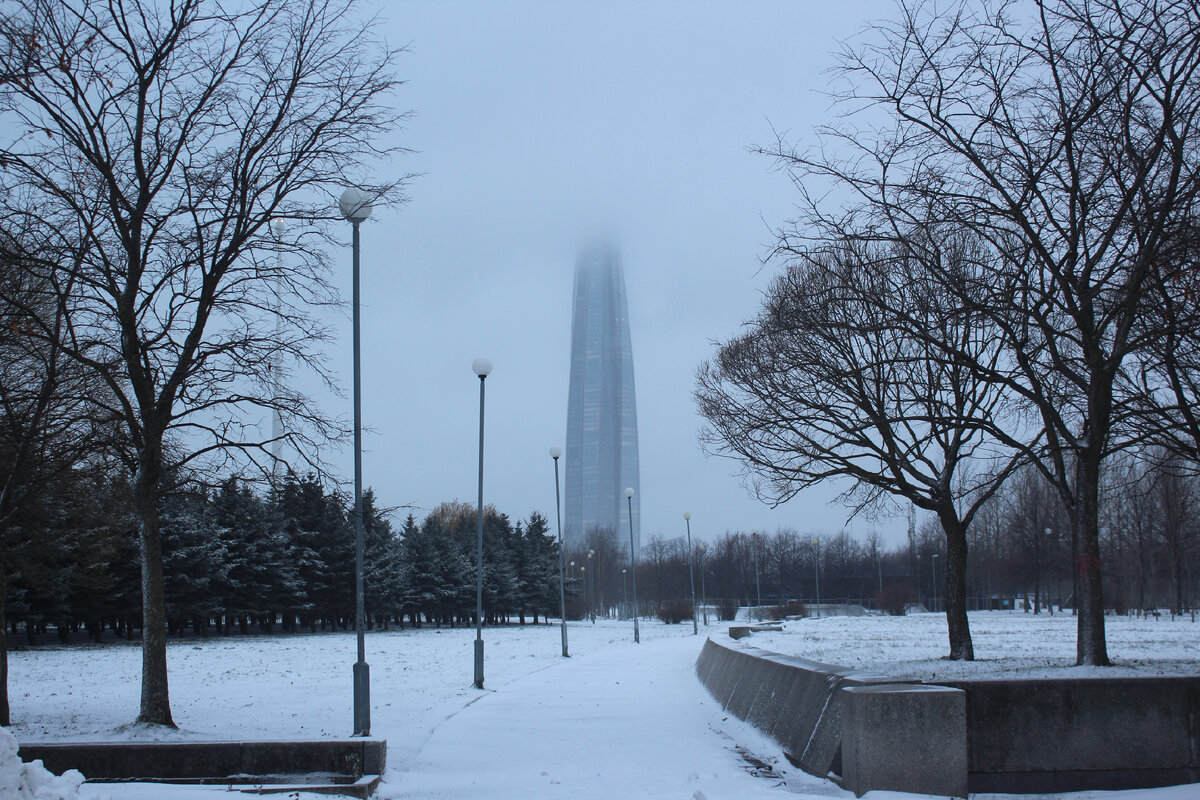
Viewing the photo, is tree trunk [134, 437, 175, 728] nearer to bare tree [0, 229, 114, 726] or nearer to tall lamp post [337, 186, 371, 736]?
bare tree [0, 229, 114, 726]

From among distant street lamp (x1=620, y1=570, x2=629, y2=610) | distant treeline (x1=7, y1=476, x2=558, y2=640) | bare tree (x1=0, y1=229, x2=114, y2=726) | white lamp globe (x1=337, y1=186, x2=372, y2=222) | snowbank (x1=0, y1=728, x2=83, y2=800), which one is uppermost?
white lamp globe (x1=337, y1=186, x2=372, y2=222)

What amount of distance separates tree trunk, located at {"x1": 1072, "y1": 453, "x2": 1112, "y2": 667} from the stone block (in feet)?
18.1

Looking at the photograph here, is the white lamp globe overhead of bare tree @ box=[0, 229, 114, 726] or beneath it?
overhead

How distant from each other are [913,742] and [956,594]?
1079cm

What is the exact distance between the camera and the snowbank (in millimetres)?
6287

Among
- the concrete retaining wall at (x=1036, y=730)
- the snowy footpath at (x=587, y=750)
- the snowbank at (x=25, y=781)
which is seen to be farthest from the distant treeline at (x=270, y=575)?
the concrete retaining wall at (x=1036, y=730)

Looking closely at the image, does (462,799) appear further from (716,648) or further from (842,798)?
(716,648)

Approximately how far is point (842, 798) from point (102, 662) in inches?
1128

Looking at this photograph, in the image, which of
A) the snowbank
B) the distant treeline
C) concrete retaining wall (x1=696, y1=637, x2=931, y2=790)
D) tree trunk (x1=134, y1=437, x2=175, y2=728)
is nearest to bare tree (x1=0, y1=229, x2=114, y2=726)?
tree trunk (x1=134, y1=437, x2=175, y2=728)

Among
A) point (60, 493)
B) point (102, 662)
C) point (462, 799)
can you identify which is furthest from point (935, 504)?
point (102, 662)

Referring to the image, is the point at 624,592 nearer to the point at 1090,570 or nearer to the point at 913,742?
the point at 1090,570

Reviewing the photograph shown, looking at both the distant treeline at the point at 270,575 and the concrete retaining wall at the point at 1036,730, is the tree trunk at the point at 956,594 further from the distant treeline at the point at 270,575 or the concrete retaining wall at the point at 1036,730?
the distant treeline at the point at 270,575

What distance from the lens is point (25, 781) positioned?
21.3 feet

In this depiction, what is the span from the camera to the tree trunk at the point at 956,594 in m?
17.2
